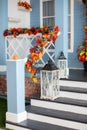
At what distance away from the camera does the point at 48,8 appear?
7.42m

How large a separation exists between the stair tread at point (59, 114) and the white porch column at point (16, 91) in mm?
227

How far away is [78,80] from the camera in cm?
490

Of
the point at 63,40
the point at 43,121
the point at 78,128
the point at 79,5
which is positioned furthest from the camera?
the point at 79,5

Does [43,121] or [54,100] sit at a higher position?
[54,100]

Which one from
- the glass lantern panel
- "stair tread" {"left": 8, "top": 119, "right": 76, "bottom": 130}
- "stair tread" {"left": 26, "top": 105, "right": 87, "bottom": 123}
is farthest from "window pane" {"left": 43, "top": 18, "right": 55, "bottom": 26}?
"stair tread" {"left": 8, "top": 119, "right": 76, "bottom": 130}

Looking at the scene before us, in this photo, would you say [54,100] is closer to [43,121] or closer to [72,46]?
[43,121]

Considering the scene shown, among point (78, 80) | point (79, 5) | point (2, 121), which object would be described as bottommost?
point (2, 121)

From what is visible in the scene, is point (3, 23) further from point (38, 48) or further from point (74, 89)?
point (74, 89)

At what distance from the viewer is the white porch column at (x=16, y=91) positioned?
443 centimetres

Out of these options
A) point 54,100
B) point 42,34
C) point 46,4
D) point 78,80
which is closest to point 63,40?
point 42,34

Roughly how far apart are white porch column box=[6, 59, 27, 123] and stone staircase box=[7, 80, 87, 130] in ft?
0.39

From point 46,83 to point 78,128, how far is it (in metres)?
1.11

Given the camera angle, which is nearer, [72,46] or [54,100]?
[54,100]

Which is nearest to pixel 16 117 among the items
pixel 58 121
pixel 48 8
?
pixel 58 121
